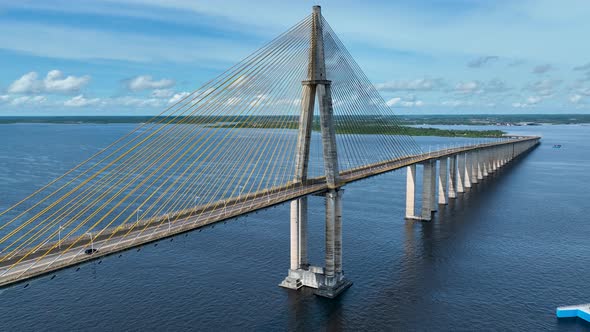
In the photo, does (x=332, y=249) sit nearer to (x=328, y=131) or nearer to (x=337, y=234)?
(x=337, y=234)

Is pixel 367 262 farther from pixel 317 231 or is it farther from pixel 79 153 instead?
pixel 79 153

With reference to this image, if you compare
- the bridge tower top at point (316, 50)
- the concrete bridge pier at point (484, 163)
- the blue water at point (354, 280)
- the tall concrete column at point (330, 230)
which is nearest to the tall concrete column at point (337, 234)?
the tall concrete column at point (330, 230)

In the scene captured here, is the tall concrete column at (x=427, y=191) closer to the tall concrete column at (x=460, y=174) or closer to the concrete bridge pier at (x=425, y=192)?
the concrete bridge pier at (x=425, y=192)

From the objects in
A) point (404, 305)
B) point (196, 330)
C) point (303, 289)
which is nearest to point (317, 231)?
point (303, 289)

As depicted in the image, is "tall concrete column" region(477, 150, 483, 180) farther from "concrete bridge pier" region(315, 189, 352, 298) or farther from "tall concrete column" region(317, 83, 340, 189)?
"tall concrete column" region(317, 83, 340, 189)

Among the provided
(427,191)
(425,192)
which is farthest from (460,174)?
(425,192)

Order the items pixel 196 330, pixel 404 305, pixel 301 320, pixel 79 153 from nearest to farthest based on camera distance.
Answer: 1. pixel 196 330
2. pixel 301 320
3. pixel 404 305
4. pixel 79 153
